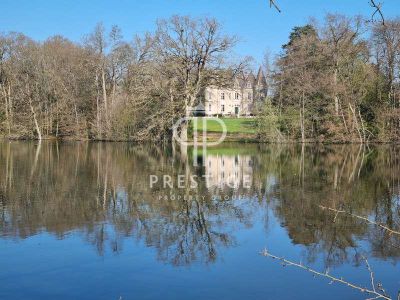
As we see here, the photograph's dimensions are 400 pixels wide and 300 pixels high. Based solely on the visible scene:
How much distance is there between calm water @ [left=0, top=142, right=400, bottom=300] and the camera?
7.25 m

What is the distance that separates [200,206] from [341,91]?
33187 millimetres

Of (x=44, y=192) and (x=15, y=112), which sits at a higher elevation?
(x=15, y=112)

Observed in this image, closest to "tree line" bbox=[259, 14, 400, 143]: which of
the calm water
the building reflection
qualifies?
the building reflection

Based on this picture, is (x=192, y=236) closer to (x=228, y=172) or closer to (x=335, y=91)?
(x=228, y=172)

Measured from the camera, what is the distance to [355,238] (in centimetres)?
1000

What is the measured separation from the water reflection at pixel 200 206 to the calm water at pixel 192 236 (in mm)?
33

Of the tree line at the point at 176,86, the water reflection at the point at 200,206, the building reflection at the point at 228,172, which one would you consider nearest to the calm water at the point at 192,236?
the water reflection at the point at 200,206

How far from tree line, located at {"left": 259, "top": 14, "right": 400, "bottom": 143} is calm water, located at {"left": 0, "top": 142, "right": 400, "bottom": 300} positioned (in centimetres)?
2583

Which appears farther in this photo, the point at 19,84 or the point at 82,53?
the point at 82,53

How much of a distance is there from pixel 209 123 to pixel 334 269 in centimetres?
4873

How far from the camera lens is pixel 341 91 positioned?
143 feet

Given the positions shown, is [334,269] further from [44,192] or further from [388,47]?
[388,47]

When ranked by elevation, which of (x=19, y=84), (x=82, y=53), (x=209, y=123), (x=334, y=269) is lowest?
(x=334, y=269)

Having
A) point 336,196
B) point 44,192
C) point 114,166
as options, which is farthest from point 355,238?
point 114,166
